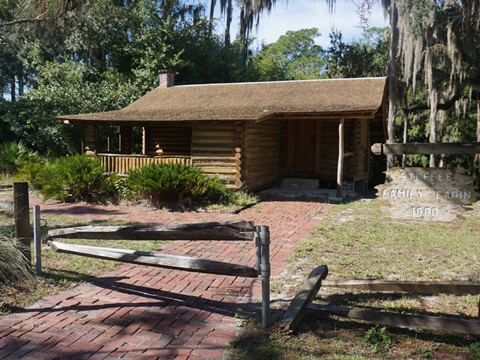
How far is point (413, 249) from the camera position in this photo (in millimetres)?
7465

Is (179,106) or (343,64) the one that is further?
(343,64)

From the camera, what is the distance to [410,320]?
12.3 ft

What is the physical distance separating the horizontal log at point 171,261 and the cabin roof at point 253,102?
27.3ft

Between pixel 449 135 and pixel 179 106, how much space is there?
1905cm

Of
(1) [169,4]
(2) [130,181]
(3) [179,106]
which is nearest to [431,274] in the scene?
(2) [130,181]

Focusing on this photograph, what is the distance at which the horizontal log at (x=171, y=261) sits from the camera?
4.20m

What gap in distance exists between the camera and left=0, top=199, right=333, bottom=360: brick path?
3.72m

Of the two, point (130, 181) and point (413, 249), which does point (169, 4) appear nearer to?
point (130, 181)

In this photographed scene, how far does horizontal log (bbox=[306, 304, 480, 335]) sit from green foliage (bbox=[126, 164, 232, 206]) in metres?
8.17

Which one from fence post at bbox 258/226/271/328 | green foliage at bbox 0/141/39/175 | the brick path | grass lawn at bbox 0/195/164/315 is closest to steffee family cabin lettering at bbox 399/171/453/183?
the brick path

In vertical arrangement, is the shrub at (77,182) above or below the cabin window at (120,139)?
below

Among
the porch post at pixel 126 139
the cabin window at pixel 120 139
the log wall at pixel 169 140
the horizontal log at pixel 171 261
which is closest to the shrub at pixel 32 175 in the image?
the cabin window at pixel 120 139

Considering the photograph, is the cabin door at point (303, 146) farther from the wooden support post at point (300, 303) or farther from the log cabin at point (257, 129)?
the wooden support post at point (300, 303)

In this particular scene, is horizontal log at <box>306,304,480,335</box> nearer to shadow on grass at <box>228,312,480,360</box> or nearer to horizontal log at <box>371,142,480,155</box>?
shadow on grass at <box>228,312,480,360</box>
